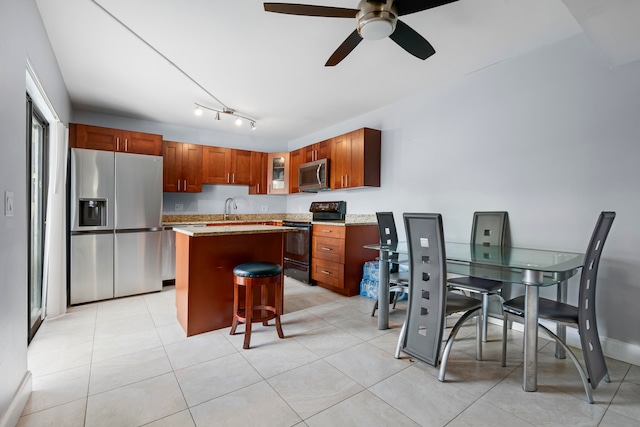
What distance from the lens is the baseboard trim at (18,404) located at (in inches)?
53.0

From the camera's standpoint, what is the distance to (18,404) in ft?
4.87

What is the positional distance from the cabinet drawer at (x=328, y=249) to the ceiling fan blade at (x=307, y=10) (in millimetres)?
2490

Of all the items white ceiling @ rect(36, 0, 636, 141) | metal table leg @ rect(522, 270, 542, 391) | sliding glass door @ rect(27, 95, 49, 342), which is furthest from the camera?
sliding glass door @ rect(27, 95, 49, 342)

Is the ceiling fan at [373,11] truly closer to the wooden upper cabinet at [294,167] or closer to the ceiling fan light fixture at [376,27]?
the ceiling fan light fixture at [376,27]

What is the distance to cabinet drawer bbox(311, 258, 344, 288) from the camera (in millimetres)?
3691

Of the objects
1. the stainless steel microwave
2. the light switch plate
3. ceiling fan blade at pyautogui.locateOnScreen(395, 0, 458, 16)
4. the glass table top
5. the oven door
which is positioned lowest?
the oven door

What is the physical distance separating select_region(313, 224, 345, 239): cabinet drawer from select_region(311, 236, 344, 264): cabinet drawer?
0.17ft

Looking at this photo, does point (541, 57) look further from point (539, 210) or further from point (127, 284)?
point (127, 284)

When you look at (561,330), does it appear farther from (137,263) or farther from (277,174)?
(277,174)

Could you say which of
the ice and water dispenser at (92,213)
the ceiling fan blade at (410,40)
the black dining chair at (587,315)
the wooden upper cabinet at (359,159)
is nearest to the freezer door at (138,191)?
the ice and water dispenser at (92,213)

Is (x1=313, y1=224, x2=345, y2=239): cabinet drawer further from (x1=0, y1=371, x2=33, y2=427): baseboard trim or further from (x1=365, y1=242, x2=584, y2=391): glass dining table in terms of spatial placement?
(x1=0, y1=371, x2=33, y2=427): baseboard trim

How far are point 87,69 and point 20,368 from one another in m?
2.77

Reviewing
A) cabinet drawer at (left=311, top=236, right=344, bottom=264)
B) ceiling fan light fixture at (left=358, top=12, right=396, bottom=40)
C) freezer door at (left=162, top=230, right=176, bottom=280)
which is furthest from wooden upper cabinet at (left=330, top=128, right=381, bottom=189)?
freezer door at (left=162, top=230, right=176, bottom=280)

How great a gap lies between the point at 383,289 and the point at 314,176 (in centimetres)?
249
